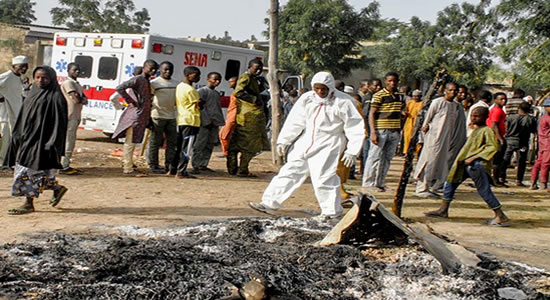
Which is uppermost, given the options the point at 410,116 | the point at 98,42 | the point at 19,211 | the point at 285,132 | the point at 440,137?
the point at 98,42

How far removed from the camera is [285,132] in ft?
24.9

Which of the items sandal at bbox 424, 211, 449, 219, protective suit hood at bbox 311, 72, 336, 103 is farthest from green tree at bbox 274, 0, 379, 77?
protective suit hood at bbox 311, 72, 336, 103

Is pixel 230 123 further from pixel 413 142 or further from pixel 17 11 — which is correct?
pixel 17 11

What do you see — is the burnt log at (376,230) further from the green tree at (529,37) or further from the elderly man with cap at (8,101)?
the green tree at (529,37)

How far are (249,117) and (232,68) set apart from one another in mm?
4910

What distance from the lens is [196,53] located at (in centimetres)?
1395

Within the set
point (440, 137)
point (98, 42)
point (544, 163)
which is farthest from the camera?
point (98, 42)

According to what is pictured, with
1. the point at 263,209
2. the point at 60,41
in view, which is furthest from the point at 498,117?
the point at 60,41

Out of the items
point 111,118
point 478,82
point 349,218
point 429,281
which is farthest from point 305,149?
point 478,82

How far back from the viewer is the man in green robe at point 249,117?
1011 centimetres

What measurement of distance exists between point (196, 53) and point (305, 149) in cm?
729

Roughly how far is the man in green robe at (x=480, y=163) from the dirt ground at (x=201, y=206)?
32 cm

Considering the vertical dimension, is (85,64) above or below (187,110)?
above

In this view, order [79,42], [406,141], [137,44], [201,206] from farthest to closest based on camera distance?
[79,42], [137,44], [406,141], [201,206]
